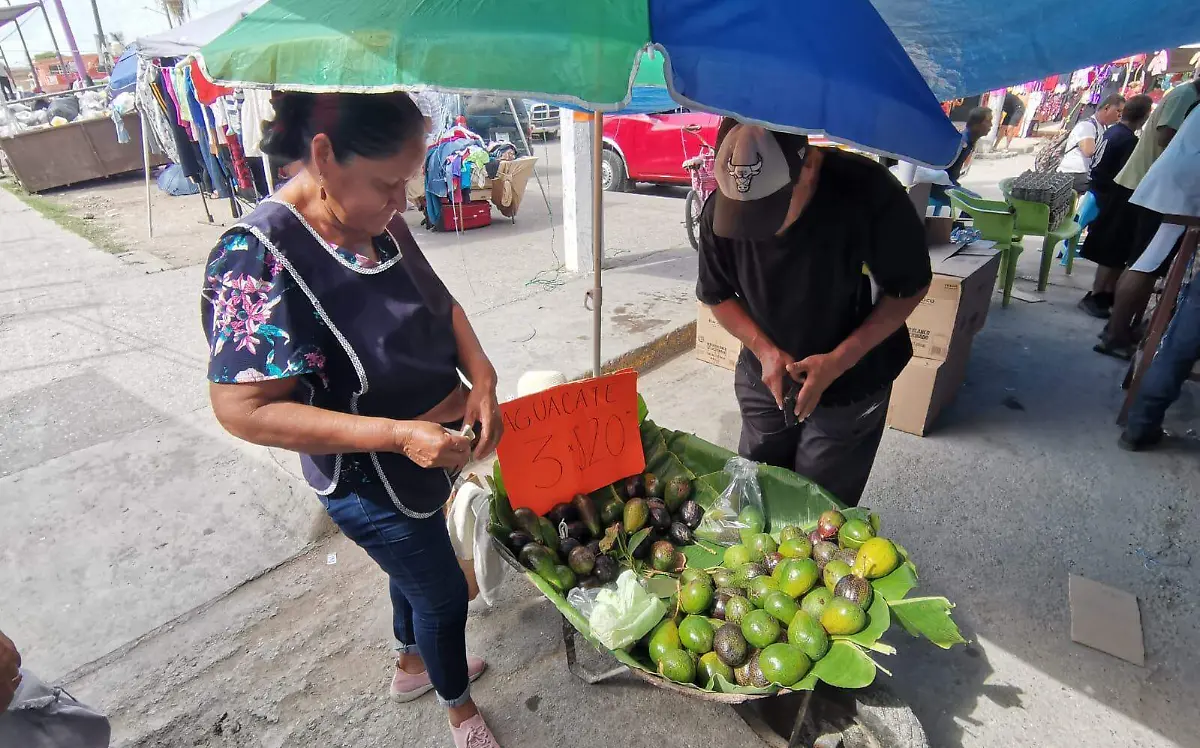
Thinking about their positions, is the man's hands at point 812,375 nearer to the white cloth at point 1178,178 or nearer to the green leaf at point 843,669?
the green leaf at point 843,669

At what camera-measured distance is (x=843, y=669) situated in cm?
157

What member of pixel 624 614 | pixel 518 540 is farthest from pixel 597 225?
pixel 624 614

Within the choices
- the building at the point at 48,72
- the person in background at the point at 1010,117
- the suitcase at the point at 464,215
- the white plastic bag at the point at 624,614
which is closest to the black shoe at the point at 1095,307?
the white plastic bag at the point at 624,614

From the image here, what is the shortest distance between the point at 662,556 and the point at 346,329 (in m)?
1.28

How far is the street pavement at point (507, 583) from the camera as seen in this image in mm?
2156

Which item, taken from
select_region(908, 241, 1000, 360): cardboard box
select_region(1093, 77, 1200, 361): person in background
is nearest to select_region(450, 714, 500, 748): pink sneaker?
select_region(908, 241, 1000, 360): cardboard box

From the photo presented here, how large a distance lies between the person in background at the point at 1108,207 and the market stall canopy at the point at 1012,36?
15.4ft

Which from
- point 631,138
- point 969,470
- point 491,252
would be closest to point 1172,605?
point 969,470

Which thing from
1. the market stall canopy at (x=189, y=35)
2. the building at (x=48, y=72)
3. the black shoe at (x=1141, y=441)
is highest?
the building at (x=48, y=72)

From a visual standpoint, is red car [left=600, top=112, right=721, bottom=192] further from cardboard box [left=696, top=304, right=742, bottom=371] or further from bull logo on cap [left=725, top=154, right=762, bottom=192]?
bull logo on cap [left=725, top=154, right=762, bottom=192]

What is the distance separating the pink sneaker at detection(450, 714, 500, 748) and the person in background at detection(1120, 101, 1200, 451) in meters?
3.74

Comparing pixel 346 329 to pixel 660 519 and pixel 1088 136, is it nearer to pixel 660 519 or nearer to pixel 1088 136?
pixel 660 519

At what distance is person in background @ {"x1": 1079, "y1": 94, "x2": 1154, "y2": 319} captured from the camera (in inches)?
204

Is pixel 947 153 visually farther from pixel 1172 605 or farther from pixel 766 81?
pixel 1172 605
